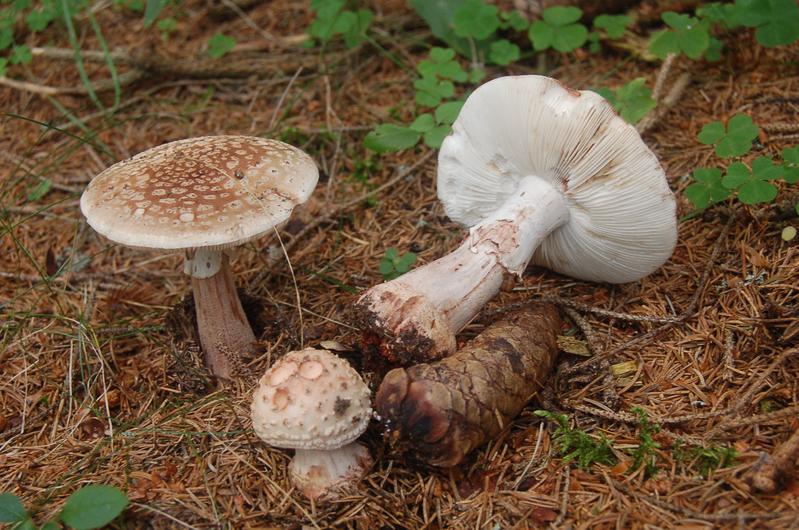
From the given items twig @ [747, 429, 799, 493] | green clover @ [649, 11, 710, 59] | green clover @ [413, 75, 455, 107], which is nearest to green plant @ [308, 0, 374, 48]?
green clover @ [413, 75, 455, 107]

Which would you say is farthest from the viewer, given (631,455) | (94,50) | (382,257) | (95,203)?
(94,50)

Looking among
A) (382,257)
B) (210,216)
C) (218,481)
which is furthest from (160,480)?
(382,257)

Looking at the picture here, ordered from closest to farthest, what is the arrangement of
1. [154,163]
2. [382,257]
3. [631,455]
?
[631,455], [154,163], [382,257]

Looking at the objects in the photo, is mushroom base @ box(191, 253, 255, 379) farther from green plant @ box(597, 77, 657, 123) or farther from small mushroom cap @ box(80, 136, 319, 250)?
green plant @ box(597, 77, 657, 123)

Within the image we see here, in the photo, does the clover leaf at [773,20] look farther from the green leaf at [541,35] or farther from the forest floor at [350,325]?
the green leaf at [541,35]

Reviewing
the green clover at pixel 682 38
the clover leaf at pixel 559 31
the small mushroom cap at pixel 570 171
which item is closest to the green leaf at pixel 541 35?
the clover leaf at pixel 559 31

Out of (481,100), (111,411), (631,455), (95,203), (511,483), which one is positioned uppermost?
(481,100)

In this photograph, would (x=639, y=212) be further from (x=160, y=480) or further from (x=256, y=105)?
(x=256, y=105)
